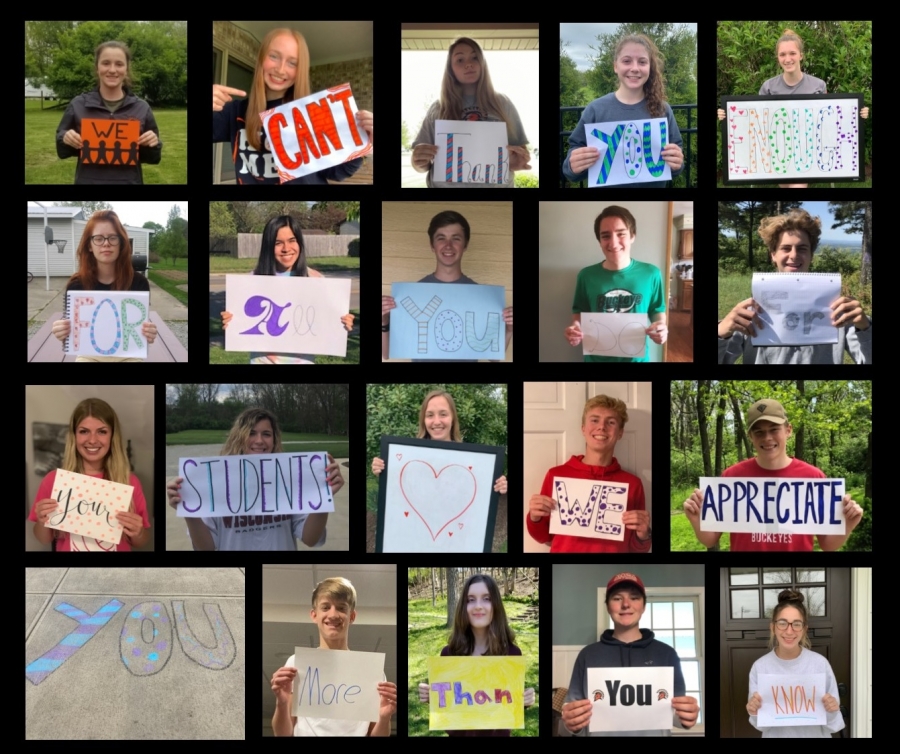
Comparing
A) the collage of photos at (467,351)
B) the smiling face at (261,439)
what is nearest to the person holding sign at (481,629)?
the collage of photos at (467,351)

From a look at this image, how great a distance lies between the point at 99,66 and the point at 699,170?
1.96 metres

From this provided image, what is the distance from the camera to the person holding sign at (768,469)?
4.04 meters

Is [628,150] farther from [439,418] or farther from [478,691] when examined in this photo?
[478,691]

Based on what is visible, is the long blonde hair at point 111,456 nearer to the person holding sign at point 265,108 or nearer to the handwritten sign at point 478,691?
the person holding sign at point 265,108

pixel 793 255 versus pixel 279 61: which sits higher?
pixel 279 61

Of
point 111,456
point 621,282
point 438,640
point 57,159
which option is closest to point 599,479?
point 621,282

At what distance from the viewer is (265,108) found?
401 cm

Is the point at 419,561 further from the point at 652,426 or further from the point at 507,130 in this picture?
the point at 507,130

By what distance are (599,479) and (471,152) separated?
113 centimetres

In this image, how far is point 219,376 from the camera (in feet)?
13.3

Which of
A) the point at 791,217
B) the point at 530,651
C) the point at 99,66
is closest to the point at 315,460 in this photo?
the point at 530,651

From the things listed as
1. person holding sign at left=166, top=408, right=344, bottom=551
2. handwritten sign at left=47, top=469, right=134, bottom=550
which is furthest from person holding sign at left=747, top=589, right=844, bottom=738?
handwritten sign at left=47, top=469, right=134, bottom=550

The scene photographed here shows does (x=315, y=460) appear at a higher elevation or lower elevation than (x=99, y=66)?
lower

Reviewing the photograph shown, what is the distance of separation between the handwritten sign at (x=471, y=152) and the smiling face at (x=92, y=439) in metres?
1.35
